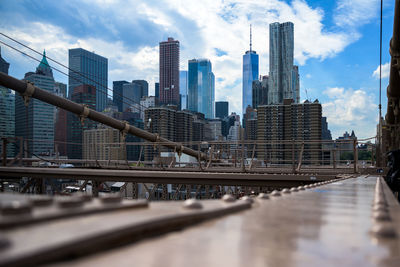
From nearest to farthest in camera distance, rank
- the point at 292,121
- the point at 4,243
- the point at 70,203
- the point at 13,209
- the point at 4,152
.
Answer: the point at 4,243 → the point at 13,209 → the point at 70,203 → the point at 4,152 → the point at 292,121

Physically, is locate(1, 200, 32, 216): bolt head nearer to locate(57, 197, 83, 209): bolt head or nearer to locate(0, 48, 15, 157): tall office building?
locate(57, 197, 83, 209): bolt head

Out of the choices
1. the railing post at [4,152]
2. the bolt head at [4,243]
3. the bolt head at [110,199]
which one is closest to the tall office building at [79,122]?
the railing post at [4,152]

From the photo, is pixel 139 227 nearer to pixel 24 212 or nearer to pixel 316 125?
pixel 24 212

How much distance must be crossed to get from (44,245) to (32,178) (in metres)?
16.3

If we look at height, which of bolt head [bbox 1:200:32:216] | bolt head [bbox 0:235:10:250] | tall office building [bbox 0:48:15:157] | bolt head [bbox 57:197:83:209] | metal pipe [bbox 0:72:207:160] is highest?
tall office building [bbox 0:48:15:157]

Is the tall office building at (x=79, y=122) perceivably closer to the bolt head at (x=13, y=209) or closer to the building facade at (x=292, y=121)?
the building facade at (x=292, y=121)

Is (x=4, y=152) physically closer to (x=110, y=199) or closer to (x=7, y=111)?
(x=110, y=199)

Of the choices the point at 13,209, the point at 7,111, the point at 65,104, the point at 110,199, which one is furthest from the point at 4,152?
the point at 7,111

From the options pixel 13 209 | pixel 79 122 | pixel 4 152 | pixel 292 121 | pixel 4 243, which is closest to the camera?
pixel 4 243

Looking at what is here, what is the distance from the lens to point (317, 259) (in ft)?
4.17

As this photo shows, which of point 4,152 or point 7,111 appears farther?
point 7,111

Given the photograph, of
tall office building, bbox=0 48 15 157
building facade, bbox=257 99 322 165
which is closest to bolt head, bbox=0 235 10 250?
tall office building, bbox=0 48 15 157

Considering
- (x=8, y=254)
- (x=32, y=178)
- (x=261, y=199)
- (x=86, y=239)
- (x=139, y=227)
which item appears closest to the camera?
(x=8, y=254)

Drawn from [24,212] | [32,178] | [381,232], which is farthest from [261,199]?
[32,178]
